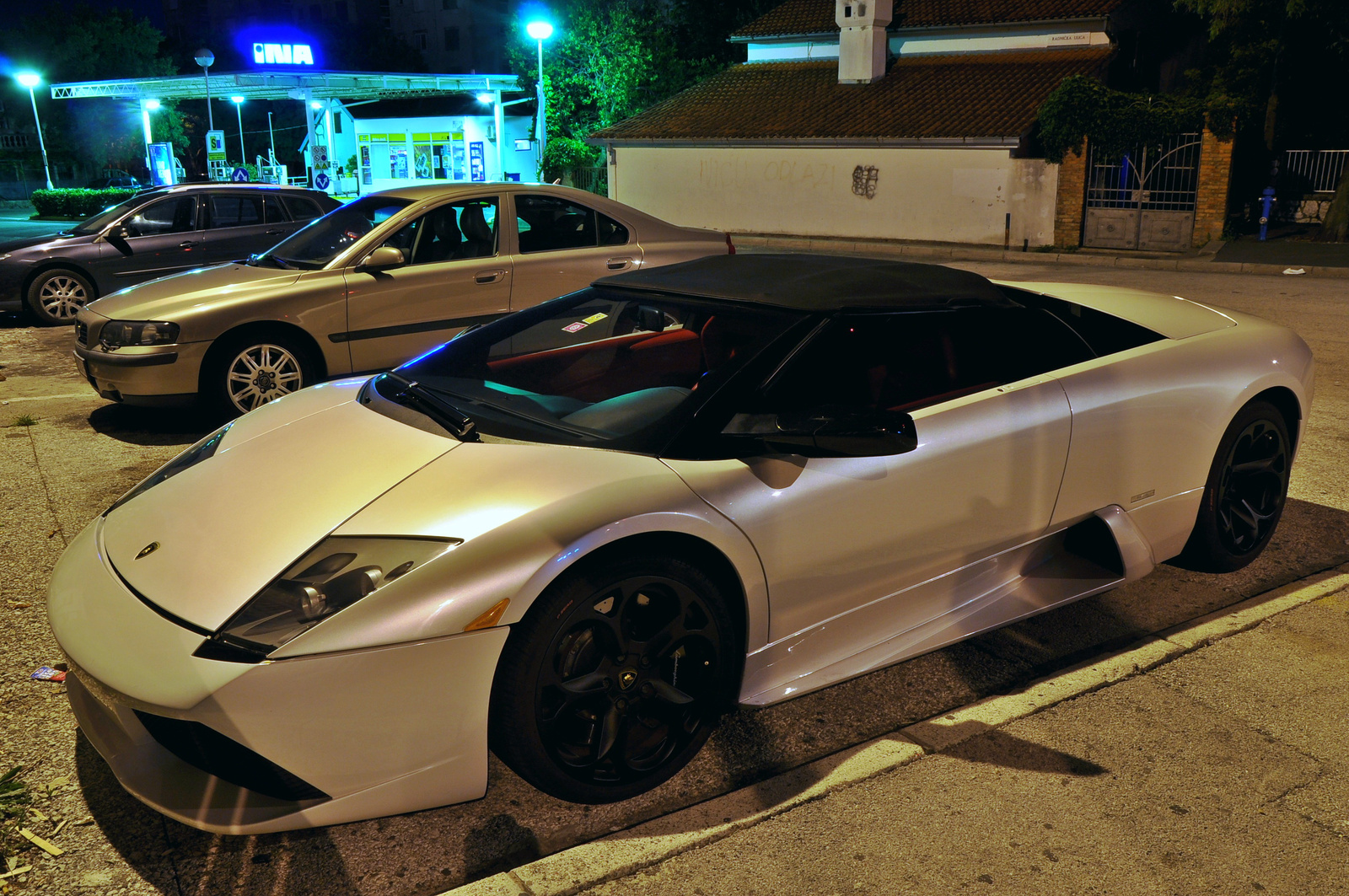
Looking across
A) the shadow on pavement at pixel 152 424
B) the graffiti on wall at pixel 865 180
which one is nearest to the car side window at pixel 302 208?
the shadow on pavement at pixel 152 424

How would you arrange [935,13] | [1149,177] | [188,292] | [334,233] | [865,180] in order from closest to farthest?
[188,292], [334,233], [1149,177], [865,180], [935,13]

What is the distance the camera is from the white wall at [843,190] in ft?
85.7

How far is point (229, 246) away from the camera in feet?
37.3

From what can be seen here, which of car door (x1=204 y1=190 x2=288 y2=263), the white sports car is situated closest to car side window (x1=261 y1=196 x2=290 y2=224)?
car door (x1=204 y1=190 x2=288 y2=263)

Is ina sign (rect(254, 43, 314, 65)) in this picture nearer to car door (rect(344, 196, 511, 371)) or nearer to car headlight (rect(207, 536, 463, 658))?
car door (rect(344, 196, 511, 371))

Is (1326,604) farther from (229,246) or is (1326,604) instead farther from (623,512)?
(229,246)

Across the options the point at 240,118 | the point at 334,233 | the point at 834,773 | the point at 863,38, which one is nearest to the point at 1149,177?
the point at 863,38

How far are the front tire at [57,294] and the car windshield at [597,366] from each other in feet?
32.4

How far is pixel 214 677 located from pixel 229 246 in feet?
33.4

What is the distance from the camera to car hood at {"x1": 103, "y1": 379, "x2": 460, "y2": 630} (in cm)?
257

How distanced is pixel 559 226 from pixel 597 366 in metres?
4.40

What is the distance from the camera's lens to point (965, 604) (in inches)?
135

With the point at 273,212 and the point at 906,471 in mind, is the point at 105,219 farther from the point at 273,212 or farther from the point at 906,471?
the point at 906,471

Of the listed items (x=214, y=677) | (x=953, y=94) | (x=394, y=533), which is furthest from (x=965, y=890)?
(x=953, y=94)
